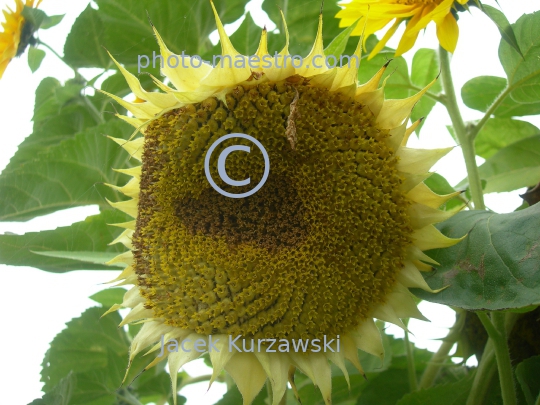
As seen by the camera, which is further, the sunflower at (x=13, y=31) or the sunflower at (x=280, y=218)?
the sunflower at (x=13, y=31)

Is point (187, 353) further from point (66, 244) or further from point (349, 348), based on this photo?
point (66, 244)

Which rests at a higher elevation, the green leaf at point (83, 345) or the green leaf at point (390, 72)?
the green leaf at point (390, 72)

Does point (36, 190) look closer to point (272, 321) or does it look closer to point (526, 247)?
point (272, 321)

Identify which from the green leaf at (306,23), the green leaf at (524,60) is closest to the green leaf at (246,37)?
the green leaf at (306,23)

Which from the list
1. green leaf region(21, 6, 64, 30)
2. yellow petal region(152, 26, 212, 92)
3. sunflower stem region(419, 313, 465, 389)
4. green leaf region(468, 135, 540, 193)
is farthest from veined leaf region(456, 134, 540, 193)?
green leaf region(21, 6, 64, 30)

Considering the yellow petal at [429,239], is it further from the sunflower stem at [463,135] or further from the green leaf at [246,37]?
the green leaf at [246,37]

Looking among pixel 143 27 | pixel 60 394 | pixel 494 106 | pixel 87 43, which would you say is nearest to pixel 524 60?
pixel 494 106
